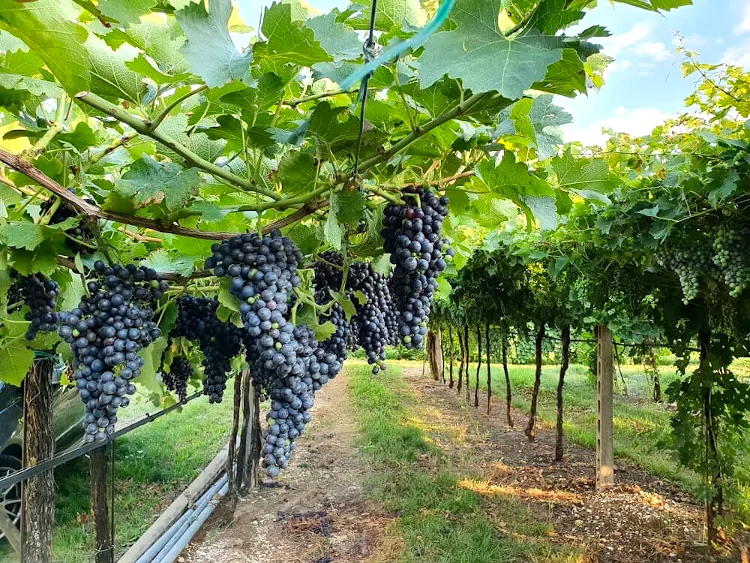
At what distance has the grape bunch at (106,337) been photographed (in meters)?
1.57

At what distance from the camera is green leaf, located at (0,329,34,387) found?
1.97 metres

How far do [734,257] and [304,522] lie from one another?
5.30 meters

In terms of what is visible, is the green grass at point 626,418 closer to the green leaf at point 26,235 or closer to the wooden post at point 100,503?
the wooden post at point 100,503

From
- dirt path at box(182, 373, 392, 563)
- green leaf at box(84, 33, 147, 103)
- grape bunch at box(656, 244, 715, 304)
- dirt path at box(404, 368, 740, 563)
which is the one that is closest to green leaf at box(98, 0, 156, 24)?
green leaf at box(84, 33, 147, 103)

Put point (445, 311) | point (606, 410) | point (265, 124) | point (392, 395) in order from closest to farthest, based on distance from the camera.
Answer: point (265, 124), point (606, 410), point (445, 311), point (392, 395)

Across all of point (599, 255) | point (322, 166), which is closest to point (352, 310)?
point (322, 166)

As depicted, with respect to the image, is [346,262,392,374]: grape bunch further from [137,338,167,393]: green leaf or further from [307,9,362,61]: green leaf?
[307,9,362,61]: green leaf

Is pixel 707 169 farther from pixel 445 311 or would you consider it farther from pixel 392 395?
pixel 392 395

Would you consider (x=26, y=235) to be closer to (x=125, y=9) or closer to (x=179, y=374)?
(x=125, y=9)

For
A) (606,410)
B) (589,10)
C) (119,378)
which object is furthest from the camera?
(606,410)

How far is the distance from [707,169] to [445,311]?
435 inches

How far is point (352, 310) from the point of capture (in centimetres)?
185

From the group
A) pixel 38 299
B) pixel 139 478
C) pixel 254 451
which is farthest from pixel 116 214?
pixel 139 478

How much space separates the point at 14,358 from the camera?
6.53 ft
